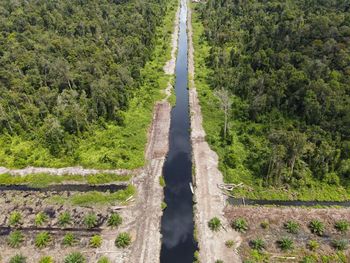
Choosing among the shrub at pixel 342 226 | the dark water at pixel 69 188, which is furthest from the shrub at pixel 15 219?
the shrub at pixel 342 226

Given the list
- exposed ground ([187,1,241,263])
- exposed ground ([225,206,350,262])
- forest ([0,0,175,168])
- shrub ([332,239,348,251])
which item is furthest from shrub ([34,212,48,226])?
shrub ([332,239,348,251])

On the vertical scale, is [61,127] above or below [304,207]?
above

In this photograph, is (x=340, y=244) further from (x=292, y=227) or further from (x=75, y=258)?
(x=75, y=258)

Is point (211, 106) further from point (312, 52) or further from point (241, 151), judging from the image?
point (312, 52)

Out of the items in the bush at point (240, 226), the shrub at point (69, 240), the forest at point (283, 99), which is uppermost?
the forest at point (283, 99)

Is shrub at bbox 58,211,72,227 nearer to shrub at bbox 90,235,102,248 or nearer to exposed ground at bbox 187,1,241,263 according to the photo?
shrub at bbox 90,235,102,248

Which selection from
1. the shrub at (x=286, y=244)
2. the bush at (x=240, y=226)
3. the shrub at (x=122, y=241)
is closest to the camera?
Result: the shrub at (x=286, y=244)

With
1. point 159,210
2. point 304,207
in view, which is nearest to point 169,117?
point 159,210

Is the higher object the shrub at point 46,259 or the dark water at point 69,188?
the dark water at point 69,188

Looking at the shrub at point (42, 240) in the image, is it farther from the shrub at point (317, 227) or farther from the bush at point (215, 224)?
the shrub at point (317, 227)
